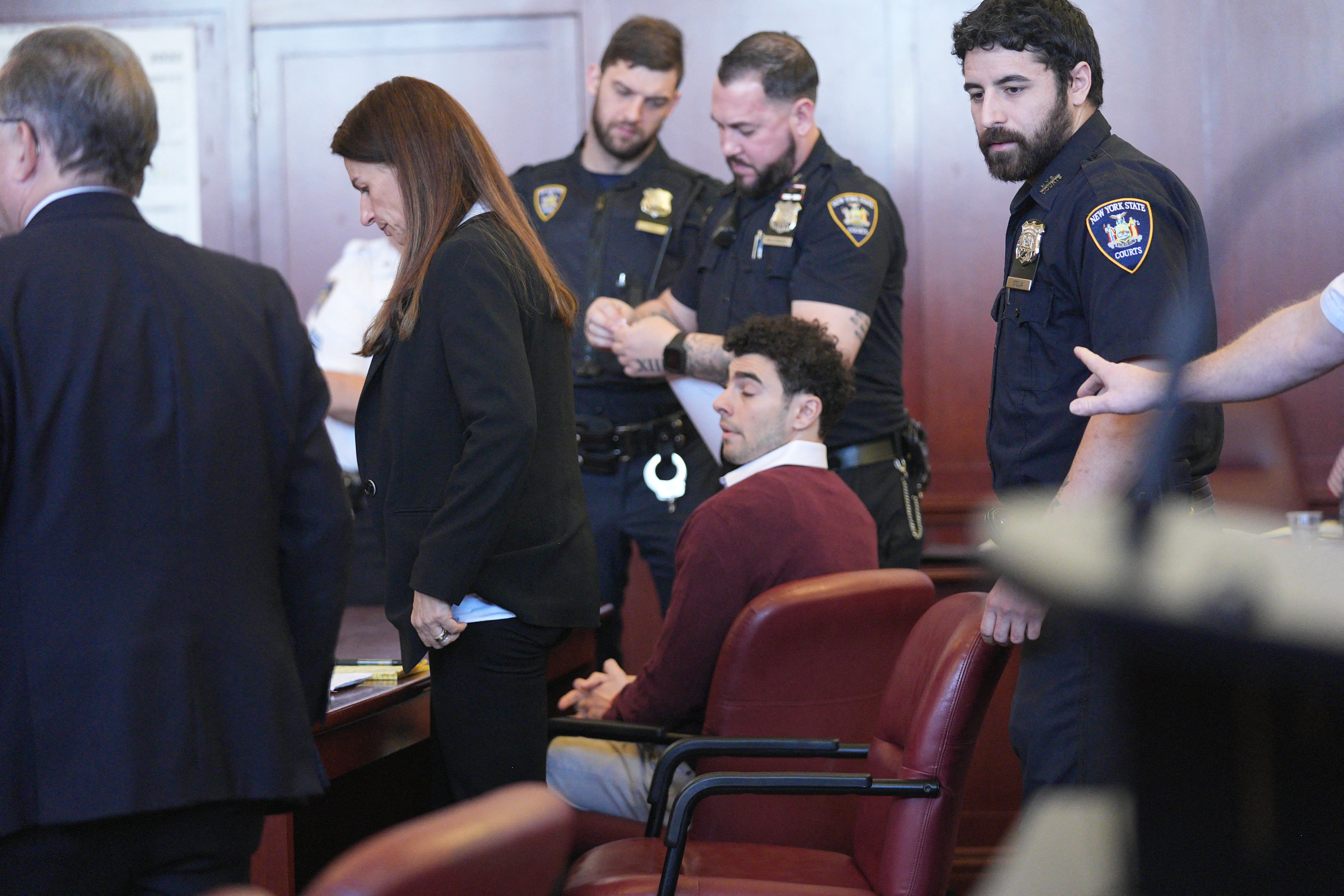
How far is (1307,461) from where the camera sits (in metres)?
3.84

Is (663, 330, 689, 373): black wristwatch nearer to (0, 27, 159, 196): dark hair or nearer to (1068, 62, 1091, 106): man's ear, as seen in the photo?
(1068, 62, 1091, 106): man's ear

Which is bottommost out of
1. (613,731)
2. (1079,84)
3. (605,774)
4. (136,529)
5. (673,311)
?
(605,774)

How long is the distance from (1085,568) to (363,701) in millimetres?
1442

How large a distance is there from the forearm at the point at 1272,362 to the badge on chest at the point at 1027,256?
848 millimetres

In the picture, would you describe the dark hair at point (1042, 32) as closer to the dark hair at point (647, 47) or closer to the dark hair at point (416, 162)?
the dark hair at point (416, 162)

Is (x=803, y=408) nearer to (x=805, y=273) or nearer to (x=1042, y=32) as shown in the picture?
(x=805, y=273)

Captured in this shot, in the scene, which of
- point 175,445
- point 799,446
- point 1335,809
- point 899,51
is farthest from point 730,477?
point 899,51

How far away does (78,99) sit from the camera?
1268mm

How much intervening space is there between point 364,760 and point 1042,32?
1419 mm

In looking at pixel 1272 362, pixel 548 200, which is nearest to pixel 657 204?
pixel 548 200

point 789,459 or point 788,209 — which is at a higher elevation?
point 788,209

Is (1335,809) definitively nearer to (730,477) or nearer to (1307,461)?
(730,477)

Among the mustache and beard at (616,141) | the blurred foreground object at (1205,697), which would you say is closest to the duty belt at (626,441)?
the mustache and beard at (616,141)

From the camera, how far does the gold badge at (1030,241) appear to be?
5.82 ft
